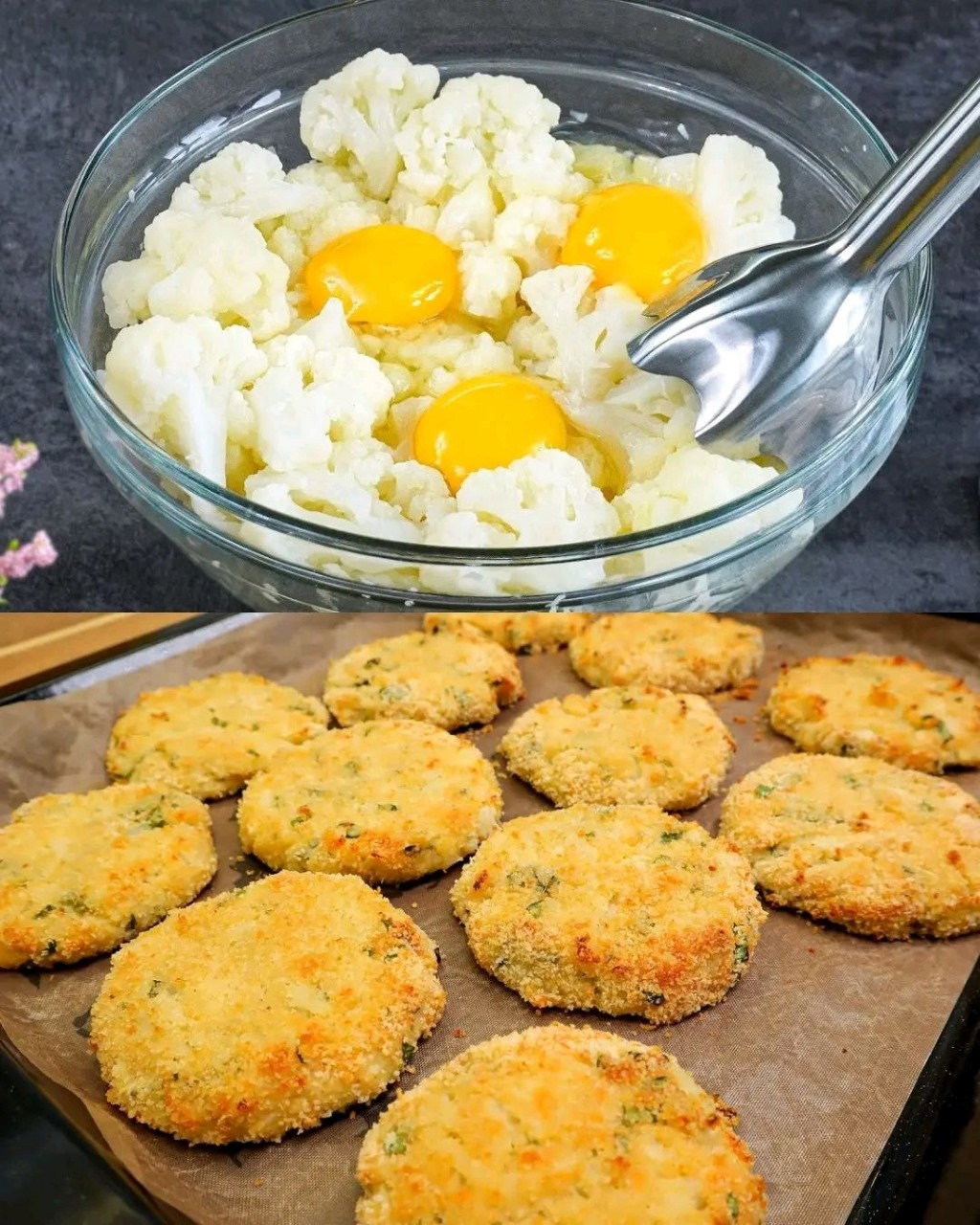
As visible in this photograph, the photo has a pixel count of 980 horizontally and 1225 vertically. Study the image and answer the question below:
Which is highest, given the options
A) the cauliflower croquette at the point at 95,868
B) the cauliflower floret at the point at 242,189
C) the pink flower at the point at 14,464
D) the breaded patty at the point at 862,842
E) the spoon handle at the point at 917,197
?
the spoon handle at the point at 917,197

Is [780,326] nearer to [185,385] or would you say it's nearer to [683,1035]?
[185,385]

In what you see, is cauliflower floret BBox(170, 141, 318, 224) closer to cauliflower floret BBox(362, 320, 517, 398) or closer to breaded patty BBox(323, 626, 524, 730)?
cauliflower floret BBox(362, 320, 517, 398)

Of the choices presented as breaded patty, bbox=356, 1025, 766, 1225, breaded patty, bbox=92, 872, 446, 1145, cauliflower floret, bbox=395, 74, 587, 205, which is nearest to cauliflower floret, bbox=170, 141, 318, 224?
cauliflower floret, bbox=395, 74, 587, 205

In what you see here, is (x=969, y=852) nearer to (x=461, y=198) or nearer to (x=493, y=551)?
(x=493, y=551)

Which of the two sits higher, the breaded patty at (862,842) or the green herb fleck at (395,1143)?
the breaded patty at (862,842)

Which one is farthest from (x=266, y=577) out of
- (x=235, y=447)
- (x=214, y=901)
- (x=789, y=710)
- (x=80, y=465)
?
(x=80, y=465)

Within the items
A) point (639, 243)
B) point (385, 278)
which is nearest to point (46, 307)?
point (385, 278)

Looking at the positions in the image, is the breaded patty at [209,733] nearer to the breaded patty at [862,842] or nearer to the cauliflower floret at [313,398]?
the cauliflower floret at [313,398]

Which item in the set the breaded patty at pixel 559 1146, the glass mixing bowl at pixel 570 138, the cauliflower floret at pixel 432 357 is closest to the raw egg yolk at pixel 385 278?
the cauliflower floret at pixel 432 357
